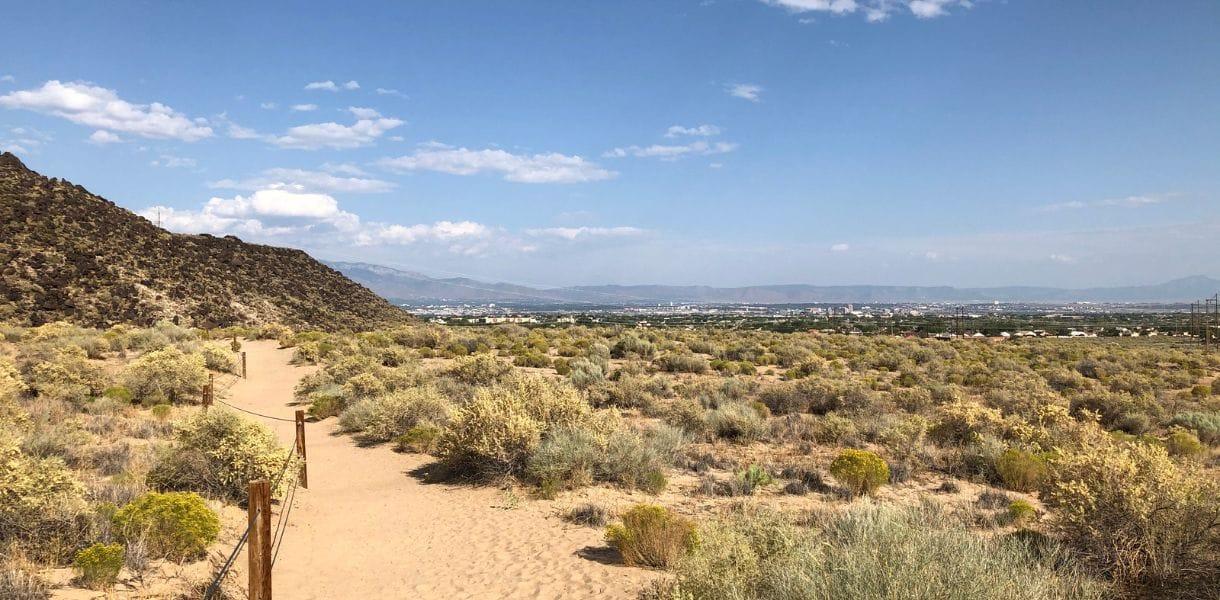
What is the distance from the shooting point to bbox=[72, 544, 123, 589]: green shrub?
581 cm

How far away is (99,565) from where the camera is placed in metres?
5.88

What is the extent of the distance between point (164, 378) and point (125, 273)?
28.0 m

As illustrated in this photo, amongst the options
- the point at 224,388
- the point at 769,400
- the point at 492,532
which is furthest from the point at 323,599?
the point at 224,388

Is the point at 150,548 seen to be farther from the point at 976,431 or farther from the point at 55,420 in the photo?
the point at 976,431

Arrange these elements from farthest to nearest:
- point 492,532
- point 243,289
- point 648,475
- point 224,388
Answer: point 243,289 → point 224,388 → point 648,475 → point 492,532

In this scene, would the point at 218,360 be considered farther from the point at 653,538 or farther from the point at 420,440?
the point at 653,538

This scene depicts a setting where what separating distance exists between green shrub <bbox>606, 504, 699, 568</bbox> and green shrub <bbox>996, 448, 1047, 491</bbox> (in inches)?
247

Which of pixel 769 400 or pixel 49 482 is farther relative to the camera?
pixel 769 400

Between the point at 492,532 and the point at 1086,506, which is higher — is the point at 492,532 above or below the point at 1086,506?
below

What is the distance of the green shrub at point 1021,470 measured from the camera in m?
10.0

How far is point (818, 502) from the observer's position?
9.26m

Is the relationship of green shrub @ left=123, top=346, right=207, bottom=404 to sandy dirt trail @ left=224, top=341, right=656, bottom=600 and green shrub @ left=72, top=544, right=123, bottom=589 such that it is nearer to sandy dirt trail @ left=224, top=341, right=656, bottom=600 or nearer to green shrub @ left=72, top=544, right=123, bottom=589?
sandy dirt trail @ left=224, top=341, right=656, bottom=600

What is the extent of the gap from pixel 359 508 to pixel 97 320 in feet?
110

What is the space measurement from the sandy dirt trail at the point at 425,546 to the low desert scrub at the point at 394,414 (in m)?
2.14
